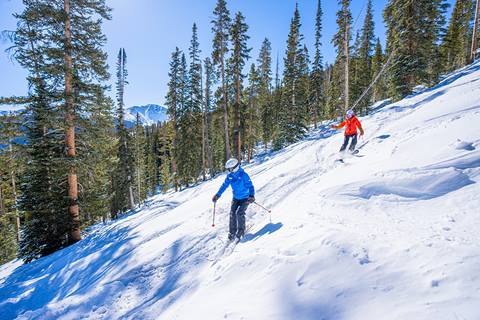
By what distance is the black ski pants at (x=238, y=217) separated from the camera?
20.4 feet

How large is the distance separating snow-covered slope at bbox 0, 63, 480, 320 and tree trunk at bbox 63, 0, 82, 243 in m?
3.54

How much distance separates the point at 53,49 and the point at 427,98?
2071cm

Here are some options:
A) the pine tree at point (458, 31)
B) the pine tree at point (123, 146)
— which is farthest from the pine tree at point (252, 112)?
the pine tree at point (458, 31)

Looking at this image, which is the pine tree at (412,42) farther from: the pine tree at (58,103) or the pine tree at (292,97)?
the pine tree at (58,103)

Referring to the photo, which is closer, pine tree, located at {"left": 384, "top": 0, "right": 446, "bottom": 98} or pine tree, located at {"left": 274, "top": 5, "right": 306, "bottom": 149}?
pine tree, located at {"left": 384, "top": 0, "right": 446, "bottom": 98}

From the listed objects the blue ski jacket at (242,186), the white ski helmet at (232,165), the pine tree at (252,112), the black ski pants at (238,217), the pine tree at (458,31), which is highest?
the pine tree at (458,31)

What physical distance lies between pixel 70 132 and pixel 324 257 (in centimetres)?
1397

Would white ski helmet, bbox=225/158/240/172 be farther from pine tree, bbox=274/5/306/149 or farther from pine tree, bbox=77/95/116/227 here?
pine tree, bbox=274/5/306/149

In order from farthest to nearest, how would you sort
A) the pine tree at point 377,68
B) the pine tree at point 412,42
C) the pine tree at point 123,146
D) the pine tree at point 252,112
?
the pine tree at point 377,68, the pine tree at point 252,112, the pine tree at point 123,146, the pine tree at point 412,42

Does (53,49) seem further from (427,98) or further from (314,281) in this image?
(427,98)

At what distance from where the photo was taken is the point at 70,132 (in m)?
12.2

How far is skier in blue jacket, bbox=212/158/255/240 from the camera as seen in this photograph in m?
6.23

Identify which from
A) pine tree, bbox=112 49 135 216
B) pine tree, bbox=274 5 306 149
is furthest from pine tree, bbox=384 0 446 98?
pine tree, bbox=112 49 135 216

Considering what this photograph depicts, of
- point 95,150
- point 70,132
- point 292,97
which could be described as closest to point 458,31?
point 292,97
